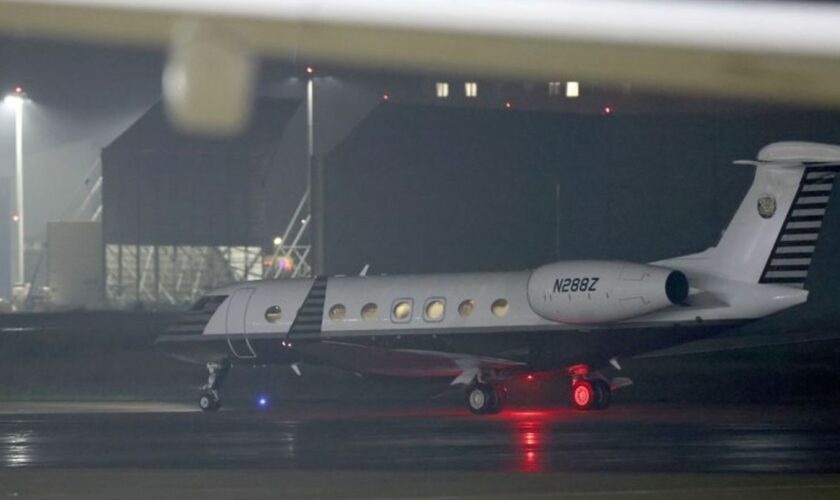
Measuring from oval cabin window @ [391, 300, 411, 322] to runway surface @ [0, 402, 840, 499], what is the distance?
1.86 metres

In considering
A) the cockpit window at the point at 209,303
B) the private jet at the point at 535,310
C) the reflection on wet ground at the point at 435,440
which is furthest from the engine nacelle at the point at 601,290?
the cockpit window at the point at 209,303

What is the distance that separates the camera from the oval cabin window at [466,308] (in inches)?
1021

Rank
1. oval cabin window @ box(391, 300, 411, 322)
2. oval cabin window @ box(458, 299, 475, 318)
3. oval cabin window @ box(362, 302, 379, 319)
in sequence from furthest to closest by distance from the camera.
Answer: oval cabin window @ box(362, 302, 379, 319) → oval cabin window @ box(391, 300, 411, 322) → oval cabin window @ box(458, 299, 475, 318)

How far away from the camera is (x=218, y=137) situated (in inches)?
2135

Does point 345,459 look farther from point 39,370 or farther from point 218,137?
point 218,137

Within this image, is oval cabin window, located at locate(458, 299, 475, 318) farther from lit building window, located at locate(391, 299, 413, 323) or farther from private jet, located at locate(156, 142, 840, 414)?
lit building window, located at locate(391, 299, 413, 323)

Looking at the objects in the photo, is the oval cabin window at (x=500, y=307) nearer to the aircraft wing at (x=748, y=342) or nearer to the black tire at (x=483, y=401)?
the black tire at (x=483, y=401)

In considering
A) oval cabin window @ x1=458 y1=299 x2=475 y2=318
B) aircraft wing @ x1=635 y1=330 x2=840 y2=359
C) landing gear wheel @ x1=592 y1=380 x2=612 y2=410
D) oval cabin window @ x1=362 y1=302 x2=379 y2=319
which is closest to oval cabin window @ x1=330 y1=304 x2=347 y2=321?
oval cabin window @ x1=362 y1=302 x2=379 y2=319

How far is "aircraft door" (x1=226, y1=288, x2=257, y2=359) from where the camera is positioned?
93.5ft

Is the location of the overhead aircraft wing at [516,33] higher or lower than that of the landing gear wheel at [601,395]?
higher

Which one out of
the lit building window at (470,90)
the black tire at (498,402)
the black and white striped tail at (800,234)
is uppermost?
the lit building window at (470,90)

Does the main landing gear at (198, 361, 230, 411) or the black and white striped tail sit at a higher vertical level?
the black and white striped tail

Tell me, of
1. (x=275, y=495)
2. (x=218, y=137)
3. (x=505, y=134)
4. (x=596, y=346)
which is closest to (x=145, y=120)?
(x=218, y=137)

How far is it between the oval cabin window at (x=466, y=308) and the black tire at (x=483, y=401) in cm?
149
